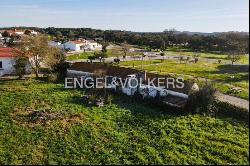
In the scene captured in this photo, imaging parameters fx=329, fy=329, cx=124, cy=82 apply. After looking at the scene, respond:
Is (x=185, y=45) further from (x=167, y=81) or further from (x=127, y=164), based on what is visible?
(x=127, y=164)

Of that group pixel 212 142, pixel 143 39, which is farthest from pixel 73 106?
pixel 143 39

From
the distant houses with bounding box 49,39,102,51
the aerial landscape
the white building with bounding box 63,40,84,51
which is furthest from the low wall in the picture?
the white building with bounding box 63,40,84,51

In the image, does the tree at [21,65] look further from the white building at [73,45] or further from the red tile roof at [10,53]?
the white building at [73,45]

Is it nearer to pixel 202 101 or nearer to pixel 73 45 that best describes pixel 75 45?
pixel 73 45

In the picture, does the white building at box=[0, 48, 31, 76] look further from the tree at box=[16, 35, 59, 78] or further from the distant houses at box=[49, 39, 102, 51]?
the distant houses at box=[49, 39, 102, 51]

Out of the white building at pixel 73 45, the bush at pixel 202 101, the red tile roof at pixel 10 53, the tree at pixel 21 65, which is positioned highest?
the white building at pixel 73 45

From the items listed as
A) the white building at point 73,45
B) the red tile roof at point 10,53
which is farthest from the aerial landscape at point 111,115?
the white building at point 73,45
